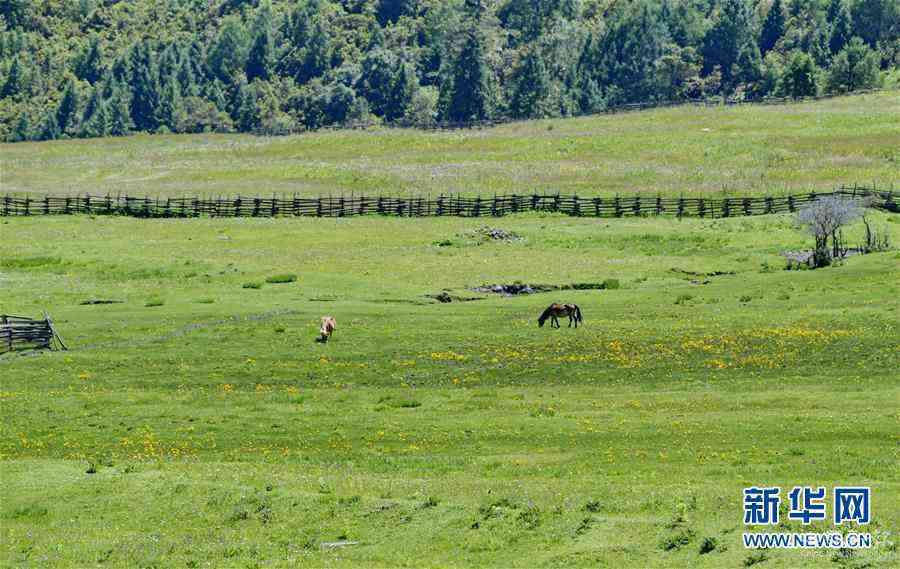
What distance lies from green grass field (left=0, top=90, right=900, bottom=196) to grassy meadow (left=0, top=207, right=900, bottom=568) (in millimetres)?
26803

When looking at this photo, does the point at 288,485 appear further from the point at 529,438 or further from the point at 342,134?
the point at 342,134

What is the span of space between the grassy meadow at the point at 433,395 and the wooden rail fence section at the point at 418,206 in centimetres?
509

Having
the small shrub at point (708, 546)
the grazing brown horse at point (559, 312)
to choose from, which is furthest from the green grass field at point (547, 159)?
the small shrub at point (708, 546)

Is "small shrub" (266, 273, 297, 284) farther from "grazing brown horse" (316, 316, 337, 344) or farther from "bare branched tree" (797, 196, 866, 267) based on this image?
"bare branched tree" (797, 196, 866, 267)

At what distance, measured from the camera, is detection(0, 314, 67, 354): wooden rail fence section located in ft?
198

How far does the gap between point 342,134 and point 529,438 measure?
15201 cm

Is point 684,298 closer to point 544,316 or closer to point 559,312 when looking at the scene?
point 559,312

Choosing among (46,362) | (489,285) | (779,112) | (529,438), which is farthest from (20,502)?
(779,112)

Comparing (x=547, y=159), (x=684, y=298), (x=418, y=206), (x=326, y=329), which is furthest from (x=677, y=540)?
(x=547, y=159)

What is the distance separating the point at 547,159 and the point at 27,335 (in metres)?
96.8

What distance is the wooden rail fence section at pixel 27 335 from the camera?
198 ft

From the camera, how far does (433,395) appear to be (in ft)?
162

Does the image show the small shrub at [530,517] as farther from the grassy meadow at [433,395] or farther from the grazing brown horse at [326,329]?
the grazing brown horse at [326,329]

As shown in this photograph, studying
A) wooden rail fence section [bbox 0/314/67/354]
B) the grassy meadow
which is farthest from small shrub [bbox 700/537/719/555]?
wooden rail fence section [bbox 0/314/67/354]
